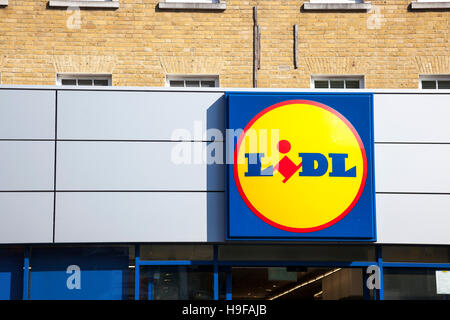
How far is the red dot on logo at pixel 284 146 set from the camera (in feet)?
42.7

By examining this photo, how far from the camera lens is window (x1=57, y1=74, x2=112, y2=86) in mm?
14461

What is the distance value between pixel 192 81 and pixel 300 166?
3096 millimetres

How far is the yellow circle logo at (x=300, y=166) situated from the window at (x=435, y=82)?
2.48 metres

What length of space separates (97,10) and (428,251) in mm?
7712

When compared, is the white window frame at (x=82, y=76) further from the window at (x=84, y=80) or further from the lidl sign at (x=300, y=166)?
the lidl sign at (x=300, y=166)

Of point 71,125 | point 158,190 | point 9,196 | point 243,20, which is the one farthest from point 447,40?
point 9,196

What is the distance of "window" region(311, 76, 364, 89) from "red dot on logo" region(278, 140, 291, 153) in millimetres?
2030

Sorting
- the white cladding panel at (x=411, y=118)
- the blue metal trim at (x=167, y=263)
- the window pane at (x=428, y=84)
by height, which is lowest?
the blue metal trim at (x=167, y=263)

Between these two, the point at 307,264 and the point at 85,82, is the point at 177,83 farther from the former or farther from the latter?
the point at 307,264

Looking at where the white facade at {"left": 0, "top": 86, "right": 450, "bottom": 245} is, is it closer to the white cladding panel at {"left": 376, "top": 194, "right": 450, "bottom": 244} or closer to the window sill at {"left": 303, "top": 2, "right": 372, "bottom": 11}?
the white cladding panel at {"left": 376, "top": 194, "right": 450, "bottom": 244}

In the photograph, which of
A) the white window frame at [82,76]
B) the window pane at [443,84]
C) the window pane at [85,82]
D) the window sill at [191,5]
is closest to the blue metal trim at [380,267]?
the window pane at [443,84]

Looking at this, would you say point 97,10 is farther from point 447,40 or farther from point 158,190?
point 447,40

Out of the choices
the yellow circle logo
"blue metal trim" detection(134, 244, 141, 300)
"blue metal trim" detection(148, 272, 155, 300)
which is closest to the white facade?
"blue metal trim" detection(134, 244, 141, 300)

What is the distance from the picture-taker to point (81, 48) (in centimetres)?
1432
